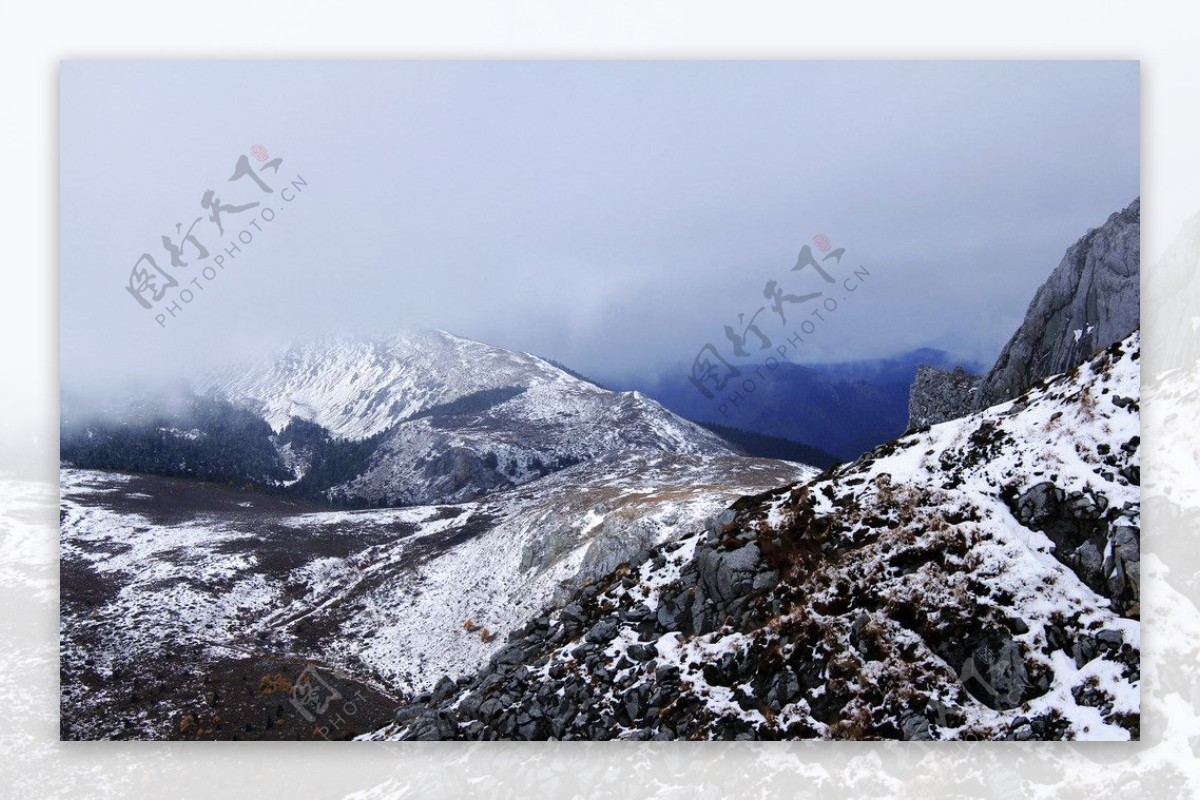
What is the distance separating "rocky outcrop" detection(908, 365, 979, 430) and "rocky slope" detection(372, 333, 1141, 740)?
2.22 meters

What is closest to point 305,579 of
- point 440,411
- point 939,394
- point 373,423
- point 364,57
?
point 373,423

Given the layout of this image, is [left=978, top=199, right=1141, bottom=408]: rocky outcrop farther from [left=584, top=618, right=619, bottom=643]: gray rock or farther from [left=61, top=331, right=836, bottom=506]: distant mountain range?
A: [left=584, top=618, right=619, bottom=643]: gray rock

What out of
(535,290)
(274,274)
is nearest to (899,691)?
(535,290)

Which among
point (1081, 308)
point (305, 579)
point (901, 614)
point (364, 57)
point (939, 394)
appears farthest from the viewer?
point (305, 579)

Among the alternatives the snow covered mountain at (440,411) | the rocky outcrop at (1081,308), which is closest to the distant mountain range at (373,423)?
the snow covered mountain at (440,411)

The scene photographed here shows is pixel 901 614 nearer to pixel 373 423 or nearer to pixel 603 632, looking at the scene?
pixel 603 632

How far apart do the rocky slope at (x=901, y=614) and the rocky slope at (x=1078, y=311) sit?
1146 mm


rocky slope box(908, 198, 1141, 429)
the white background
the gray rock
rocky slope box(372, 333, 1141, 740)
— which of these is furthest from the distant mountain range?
the gray rock

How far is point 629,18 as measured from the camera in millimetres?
11344

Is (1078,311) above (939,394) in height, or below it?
above

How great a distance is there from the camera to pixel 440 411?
19.3 metres

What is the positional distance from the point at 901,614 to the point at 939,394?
589 cm

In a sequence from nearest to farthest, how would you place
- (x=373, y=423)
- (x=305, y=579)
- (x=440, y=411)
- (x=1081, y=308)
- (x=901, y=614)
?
(x=901, y=614)
(x=1081, y=308)
(x=305, y=579)
(x=373, y=423)
(x=440, y=411)

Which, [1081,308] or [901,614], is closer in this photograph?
[901,614]
